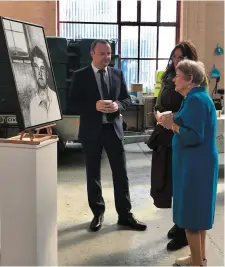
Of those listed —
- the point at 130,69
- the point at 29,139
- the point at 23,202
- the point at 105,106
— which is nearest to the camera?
the point at 23,202

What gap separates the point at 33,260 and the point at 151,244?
3.89 feet

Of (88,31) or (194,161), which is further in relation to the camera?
(88,31)

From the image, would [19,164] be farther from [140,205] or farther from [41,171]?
[140,205]

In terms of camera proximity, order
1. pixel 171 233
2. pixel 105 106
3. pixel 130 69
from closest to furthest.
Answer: pixel 105 106, pixel 171 233, pixel 130 69

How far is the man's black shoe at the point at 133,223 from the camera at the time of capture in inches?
138

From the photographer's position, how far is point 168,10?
31.3 ft

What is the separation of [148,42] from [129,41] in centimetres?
46

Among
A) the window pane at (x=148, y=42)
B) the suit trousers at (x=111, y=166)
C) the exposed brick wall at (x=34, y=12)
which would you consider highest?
the exposed brick wall at (x=34, y=12)

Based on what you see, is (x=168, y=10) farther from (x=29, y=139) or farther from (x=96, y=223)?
(x=29, y=139)

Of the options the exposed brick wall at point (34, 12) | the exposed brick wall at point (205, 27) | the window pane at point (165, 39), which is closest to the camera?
the exposed brick wall at point (34, 12)

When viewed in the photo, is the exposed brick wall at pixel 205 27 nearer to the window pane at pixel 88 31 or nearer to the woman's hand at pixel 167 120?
the window pane at pixel 88 31

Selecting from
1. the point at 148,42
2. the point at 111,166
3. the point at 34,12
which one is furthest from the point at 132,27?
the point at 111,166

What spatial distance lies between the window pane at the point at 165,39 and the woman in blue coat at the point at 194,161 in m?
7.41

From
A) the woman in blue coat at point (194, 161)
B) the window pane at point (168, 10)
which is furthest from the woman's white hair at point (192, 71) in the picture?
the window pane at point (168, 10)
